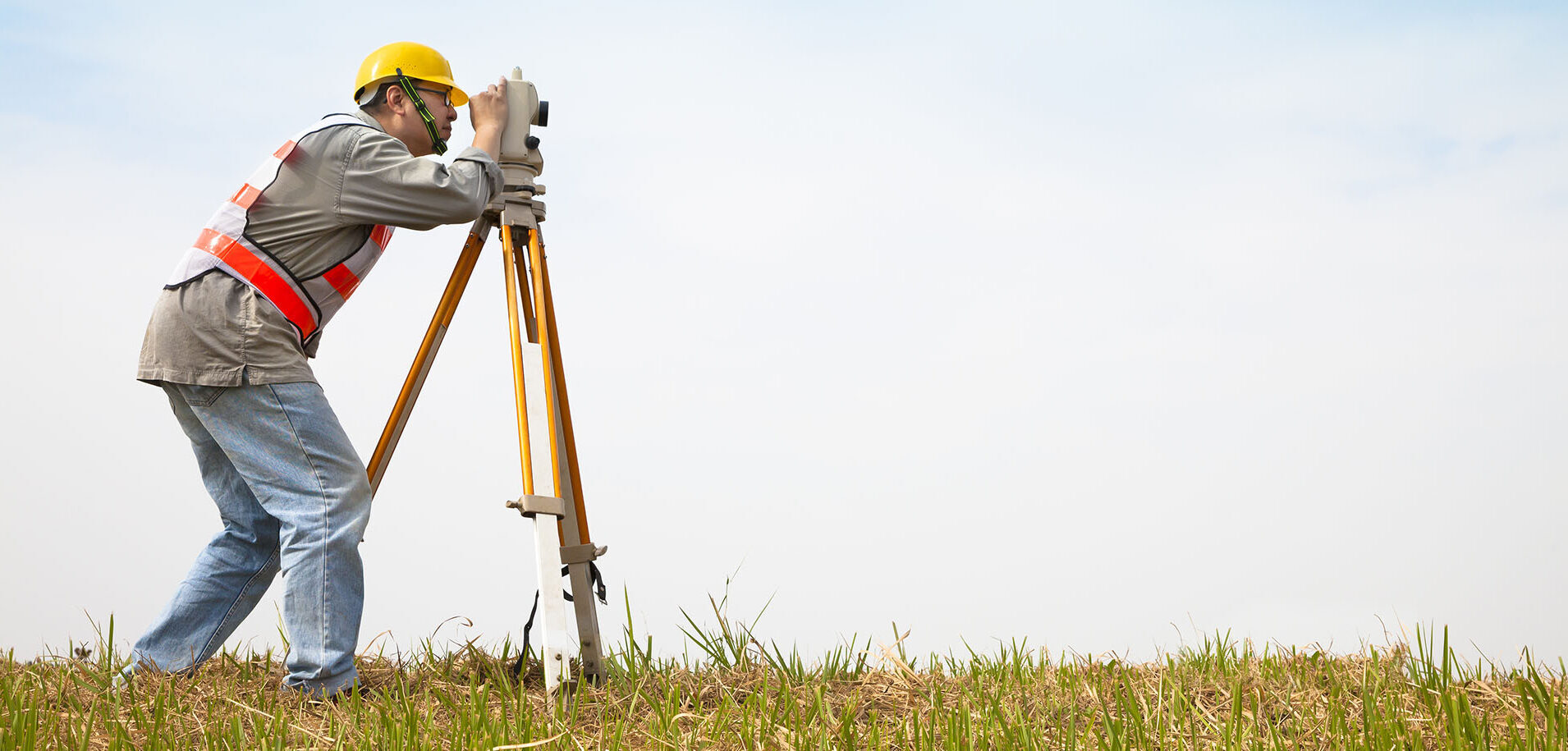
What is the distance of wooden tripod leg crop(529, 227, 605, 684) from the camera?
3.82m

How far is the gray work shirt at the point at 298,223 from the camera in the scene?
3.73 metres

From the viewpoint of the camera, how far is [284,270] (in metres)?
3.84

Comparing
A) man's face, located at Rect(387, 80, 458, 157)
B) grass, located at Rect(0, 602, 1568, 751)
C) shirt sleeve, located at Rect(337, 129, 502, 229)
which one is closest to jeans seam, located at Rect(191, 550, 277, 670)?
grass, located at Rect(0, 602, 1568, 751)

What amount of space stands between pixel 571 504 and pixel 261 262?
4.30ft

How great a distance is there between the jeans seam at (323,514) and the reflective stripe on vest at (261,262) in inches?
10.8

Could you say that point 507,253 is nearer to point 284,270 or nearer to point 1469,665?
point 284,270

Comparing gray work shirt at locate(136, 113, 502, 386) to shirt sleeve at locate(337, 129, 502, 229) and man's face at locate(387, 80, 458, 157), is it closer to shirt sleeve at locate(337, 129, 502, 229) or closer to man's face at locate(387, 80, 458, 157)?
shirt sleeve at locate(337, 129, 502, 229)

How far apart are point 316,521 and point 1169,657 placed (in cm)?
300

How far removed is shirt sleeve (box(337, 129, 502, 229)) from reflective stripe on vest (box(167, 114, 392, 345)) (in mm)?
164

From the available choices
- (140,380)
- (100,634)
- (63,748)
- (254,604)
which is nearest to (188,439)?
(140,380)

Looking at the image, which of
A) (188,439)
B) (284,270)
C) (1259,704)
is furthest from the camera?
(188,439)

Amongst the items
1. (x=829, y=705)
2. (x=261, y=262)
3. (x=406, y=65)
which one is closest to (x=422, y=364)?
(x=261, y=262)

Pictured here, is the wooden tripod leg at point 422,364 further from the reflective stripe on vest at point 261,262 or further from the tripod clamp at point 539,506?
the tripod clamp at point 539,506

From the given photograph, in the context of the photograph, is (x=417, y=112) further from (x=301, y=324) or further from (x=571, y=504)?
(x=571, y=504)
